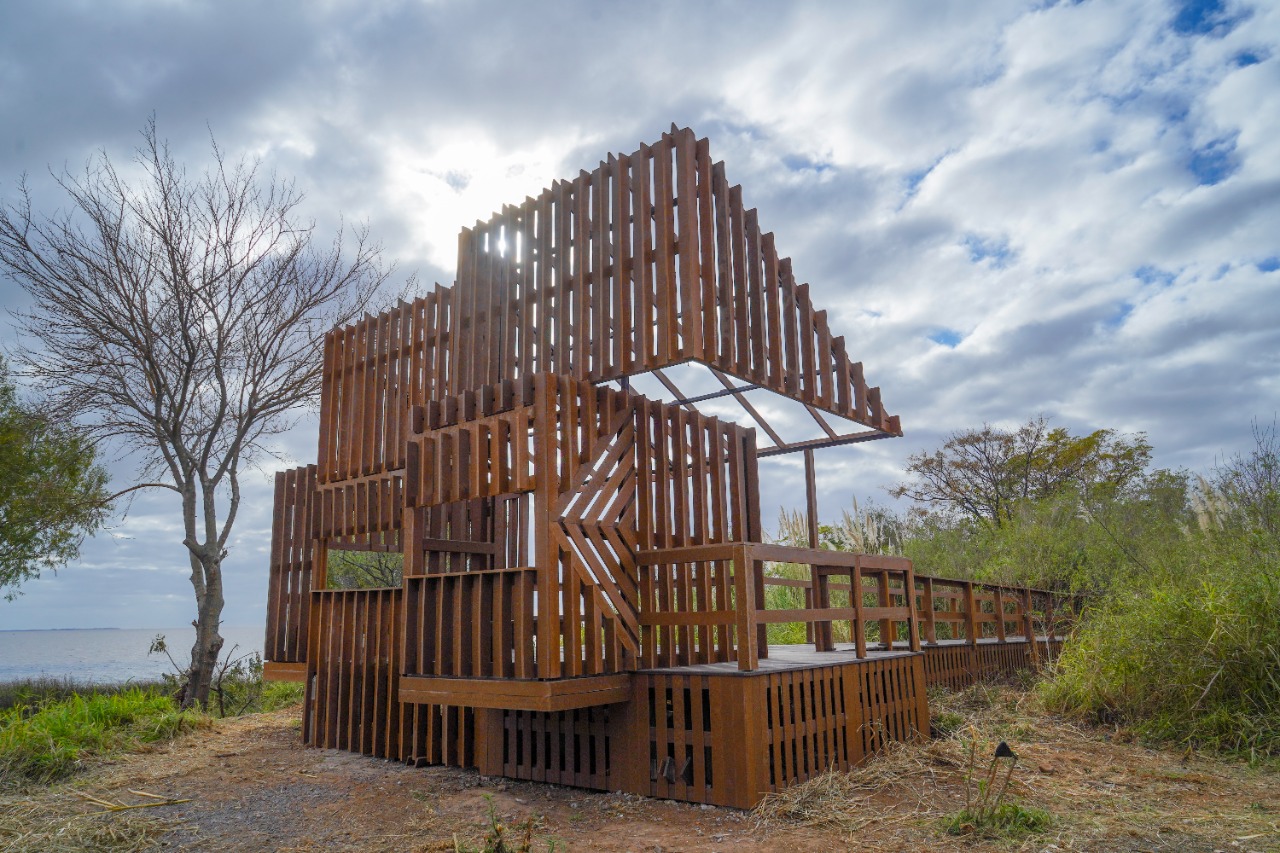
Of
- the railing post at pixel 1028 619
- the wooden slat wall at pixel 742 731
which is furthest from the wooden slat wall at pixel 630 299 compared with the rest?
the railing post at pixel 1028 619

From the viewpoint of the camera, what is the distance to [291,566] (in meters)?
10.2

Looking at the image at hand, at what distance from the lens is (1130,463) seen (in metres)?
23.9

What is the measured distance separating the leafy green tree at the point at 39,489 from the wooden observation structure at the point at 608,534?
7847 mm

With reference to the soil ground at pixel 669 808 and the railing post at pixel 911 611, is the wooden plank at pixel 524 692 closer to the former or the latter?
the soil ground at pixel 669 808

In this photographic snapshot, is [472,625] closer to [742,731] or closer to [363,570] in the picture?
[742,731]

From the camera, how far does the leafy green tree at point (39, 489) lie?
1416cm

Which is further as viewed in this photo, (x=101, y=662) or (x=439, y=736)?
(x=101, y=662)

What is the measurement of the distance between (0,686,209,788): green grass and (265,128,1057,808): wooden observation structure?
1468 millimetres

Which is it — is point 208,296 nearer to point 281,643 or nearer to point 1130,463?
point 281,643

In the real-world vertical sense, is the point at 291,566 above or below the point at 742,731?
above

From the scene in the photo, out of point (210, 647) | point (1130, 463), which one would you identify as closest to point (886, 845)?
point (210, 647)

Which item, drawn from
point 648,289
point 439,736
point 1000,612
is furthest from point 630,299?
point 1000,612

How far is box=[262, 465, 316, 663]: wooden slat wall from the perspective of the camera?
9.95 m

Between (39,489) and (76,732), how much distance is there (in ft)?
29.6
